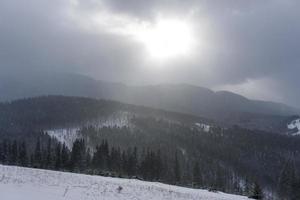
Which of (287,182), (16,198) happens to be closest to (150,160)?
(287,182)

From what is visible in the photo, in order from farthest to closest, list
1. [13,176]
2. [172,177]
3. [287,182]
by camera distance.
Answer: [172,177], [287,182], [13,176]

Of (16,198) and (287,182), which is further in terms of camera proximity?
(287,182)

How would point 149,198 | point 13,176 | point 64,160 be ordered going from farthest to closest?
point 64,160 → point 13,176 → point 149,198

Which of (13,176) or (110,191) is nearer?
(110,191)

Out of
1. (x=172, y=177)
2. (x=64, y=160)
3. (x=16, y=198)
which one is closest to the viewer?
(x=16, y=198)

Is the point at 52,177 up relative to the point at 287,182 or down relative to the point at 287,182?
up

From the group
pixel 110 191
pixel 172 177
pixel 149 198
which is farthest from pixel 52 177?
pixel 172 177

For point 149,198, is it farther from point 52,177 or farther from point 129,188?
point 52,177

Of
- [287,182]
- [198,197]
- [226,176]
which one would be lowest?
Answer: [226,176]

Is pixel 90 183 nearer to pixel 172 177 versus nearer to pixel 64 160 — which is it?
pixel 64 160

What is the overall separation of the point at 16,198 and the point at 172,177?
89.5 metres

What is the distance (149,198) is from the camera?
29250mm

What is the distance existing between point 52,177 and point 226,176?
172 meters

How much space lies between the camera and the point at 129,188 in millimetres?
32312
